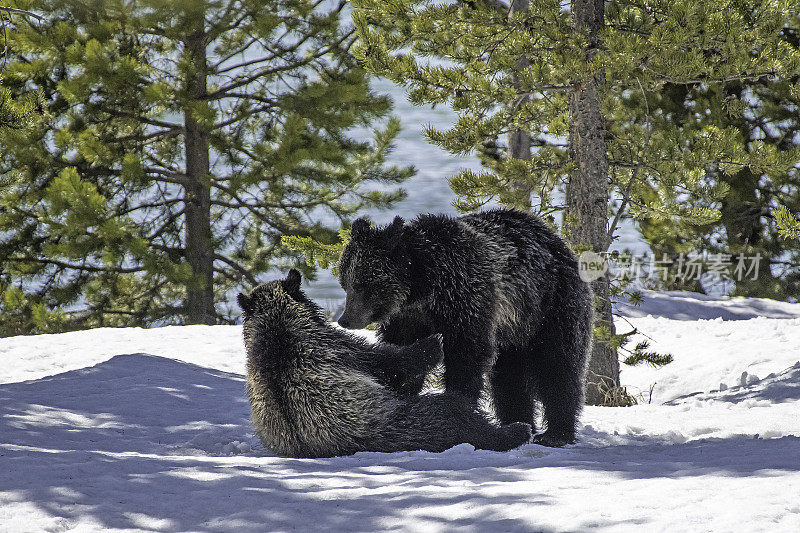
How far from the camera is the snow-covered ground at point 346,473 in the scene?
290cm

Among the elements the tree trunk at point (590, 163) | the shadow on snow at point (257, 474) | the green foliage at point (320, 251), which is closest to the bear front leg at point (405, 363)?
the shadow on snow at point (257, 474)

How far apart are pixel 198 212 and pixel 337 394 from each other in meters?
12.2

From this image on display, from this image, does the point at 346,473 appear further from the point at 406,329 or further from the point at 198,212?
the point at 198,212

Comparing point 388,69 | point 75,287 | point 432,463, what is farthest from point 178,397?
point 75,287

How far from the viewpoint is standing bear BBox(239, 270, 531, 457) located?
447 cm

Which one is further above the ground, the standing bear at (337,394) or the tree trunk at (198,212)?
the tree trunk at (198,212)

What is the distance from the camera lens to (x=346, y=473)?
379cm

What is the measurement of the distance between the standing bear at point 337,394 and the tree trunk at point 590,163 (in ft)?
14.0

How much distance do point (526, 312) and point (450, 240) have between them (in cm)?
73

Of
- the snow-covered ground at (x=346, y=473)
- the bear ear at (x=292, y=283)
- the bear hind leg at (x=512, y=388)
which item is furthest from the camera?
the bear hind leg at (x=512, y=388)

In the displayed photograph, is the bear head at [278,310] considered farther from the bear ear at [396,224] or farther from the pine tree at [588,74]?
the pine tree at [588,74]

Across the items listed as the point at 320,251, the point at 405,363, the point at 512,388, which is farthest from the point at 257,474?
the point at 320,251

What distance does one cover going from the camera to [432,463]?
394 centimetres

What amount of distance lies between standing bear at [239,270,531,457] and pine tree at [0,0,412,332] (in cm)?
1034
